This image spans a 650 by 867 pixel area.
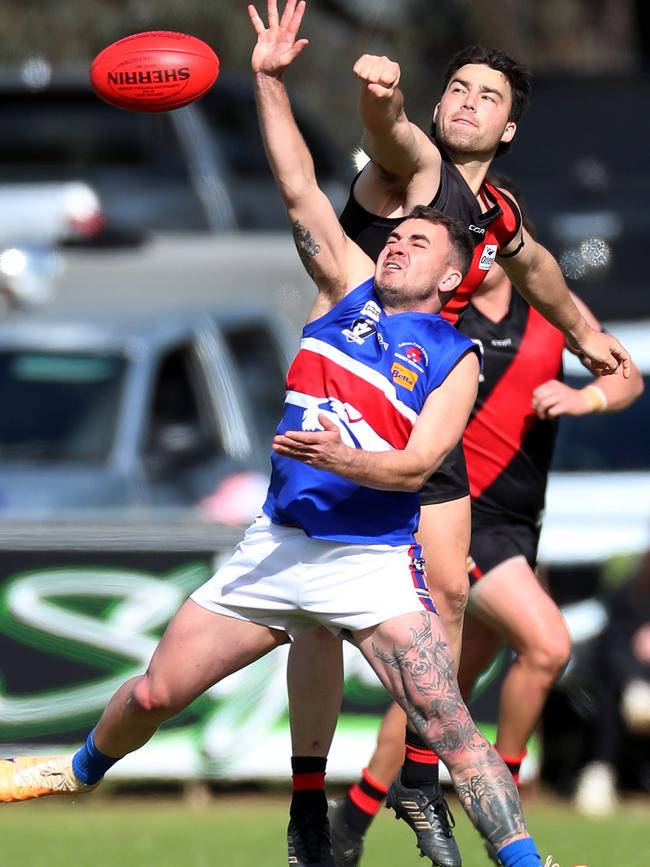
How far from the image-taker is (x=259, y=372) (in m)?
13.7

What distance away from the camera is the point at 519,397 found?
6.81 meters

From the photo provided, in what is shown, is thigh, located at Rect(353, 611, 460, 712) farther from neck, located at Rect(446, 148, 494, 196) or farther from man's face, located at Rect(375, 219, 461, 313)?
neck, located at Rect(446, 148, 494, 196)

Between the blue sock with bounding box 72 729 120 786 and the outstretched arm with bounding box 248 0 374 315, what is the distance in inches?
67.2

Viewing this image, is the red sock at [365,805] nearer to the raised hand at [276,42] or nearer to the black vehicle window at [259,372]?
the raised hand at [276,42]

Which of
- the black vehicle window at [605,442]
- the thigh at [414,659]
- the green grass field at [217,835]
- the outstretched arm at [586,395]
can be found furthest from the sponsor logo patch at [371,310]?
the black vehicle window at [605,442]

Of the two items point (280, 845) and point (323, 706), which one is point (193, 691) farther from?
point (280, 845)

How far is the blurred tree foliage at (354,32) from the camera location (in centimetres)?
1770

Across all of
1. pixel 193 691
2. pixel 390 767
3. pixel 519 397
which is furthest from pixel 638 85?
pixel 193 691

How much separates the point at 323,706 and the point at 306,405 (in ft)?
3.77

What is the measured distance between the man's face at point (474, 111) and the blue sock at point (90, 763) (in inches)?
88.6

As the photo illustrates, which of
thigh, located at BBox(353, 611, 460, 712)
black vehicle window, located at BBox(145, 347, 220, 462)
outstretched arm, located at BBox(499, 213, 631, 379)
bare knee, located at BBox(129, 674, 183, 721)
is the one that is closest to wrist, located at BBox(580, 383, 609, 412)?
outstretched arm, located at BBox(499, 213, 631, 379)

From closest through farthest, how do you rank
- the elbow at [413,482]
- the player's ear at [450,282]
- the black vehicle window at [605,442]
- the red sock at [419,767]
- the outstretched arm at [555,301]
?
the elbow at [413,482]
the player's ear at [450,282]
the red sock at [419,767]
the outstretched arm at [555,301]
the black vehicle window at [605,442]

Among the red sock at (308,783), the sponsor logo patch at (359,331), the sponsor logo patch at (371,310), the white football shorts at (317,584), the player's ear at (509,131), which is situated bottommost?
the red sock at (308,783)

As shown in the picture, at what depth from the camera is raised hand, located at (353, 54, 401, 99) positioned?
16.9 ft
